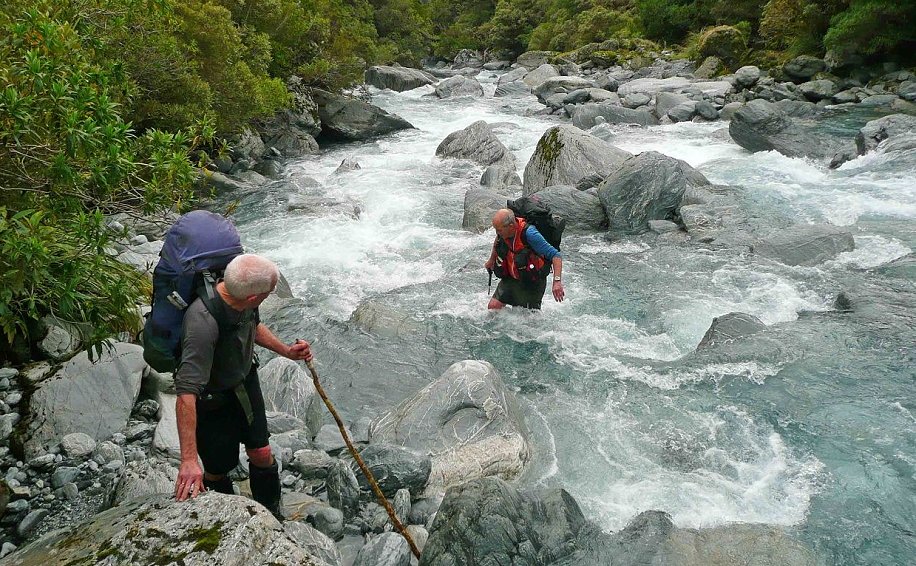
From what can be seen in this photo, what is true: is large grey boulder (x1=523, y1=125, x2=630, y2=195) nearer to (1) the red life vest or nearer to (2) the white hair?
(1) the red life vest

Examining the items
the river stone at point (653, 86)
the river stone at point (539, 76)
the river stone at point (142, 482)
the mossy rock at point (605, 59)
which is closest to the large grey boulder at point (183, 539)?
the river stone at point (142, 482)

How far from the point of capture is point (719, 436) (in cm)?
672

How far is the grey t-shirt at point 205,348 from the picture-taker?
3.61 m

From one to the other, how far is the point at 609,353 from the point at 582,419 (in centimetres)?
164

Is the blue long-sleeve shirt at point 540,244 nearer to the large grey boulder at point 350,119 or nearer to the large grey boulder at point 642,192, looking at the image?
the large grey boulder at point 642,192

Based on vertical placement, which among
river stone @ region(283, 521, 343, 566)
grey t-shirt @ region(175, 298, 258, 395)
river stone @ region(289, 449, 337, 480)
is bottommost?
river stone @ region(289, 449, 337, 480)

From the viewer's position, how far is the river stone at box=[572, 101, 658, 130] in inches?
955

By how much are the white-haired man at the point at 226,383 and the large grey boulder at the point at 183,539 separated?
15cm

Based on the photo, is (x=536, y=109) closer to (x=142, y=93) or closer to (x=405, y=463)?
(x=142, y=93)

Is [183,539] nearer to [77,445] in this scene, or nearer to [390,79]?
[77,445]

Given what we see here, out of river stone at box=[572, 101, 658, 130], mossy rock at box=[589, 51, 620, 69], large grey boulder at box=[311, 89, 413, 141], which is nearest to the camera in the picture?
large grey boulder at box=[311, 89, 413, 141]

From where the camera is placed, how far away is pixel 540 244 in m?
8.30

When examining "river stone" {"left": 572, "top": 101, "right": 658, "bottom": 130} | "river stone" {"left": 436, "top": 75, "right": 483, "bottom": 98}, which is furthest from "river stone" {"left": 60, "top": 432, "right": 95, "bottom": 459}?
"river stone" {"left": 436, "top": 75, "right": 483, "bottom": 98}

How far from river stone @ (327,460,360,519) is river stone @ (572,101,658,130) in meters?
20.7
